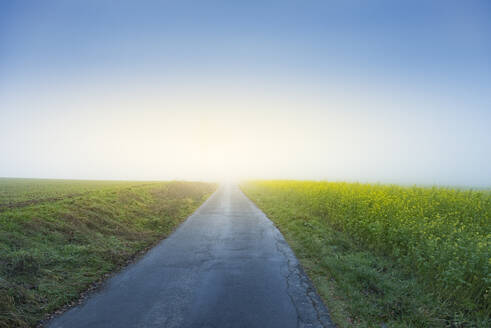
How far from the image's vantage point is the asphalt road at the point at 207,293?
468 cm

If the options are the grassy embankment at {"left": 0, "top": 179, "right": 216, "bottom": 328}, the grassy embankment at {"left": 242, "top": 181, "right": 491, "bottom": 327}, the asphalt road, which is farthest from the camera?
the grassy embankment at {"left": 0, "top": 179, "right": 216, "bottom": 328}

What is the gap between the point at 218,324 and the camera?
4504mm

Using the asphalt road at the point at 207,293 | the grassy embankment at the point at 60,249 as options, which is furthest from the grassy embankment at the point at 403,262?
the grassy embankment at the point at 60,249

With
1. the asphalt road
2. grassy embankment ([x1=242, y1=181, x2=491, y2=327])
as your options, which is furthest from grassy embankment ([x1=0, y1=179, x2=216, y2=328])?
grassy embankment ([x1=242, y1=181, x2=491, y2=327])

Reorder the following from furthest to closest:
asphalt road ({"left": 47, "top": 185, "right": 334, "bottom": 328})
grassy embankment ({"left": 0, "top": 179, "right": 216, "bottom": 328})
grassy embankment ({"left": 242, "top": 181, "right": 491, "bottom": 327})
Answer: grassy embankment ({"left": 0, "top": 179, "right": 216, "bottom": 328})
grassy embankment ({"left": 242, "top": 181, "right": 491, "bottom": 327})
asphalt road ({"left": 47, "top": 185, "right": 334, "bottom": 328})

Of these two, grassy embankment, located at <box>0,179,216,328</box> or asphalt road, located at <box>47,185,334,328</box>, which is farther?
grassy embankment, located at <box>0,179,216,328</box>

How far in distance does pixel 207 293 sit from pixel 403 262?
5870 millimetres

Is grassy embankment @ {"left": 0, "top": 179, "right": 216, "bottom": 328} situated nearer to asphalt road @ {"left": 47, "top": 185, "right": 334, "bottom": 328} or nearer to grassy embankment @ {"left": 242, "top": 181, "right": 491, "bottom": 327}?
asphalt road @ {"left": 47, "top": 185, "right": 334, "bottom": 328}

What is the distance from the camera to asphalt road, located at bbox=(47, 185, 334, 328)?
184 inches

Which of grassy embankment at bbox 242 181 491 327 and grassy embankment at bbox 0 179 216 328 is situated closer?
grassy embankment at bbox 242 181 491 327

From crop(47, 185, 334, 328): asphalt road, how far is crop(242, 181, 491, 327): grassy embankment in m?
0.74

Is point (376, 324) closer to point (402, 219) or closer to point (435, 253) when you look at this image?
point (435, 253)

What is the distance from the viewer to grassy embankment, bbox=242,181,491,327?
5129 mm

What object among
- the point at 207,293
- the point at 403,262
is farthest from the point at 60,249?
the point at 403,262
